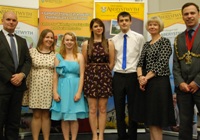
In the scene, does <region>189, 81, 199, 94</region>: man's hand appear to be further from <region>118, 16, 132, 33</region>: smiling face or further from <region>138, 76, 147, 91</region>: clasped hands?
<region>118, 16, 132, 33</region>: smiling face

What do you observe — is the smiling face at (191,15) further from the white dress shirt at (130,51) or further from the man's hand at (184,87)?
the white dress shirt at (130,51)

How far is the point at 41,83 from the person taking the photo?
315 cm

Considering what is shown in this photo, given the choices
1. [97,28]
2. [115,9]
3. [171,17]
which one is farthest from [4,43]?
[171,17]

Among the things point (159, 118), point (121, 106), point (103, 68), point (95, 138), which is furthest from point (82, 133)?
point (159, 118)

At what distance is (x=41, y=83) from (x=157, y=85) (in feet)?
4.87

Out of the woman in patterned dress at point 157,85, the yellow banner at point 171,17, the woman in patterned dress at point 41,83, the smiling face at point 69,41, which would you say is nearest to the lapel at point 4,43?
the woman in patterned dress at point 41,83

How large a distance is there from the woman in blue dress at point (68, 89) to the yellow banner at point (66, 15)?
0.92 m

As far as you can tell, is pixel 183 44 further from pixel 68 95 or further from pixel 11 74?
pixel 11 74

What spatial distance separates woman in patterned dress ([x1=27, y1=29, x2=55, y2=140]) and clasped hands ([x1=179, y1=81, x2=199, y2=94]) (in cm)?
165

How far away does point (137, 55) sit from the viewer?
10.9 feet

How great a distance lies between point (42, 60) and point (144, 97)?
4.60 ft

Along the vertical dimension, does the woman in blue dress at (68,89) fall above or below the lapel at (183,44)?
below

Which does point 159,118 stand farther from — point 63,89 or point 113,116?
point 113,116

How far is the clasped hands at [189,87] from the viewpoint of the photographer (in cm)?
249
